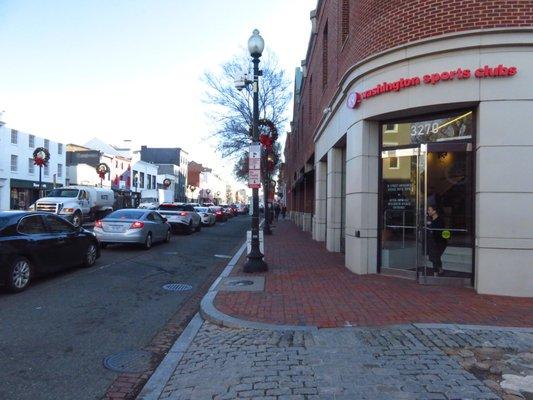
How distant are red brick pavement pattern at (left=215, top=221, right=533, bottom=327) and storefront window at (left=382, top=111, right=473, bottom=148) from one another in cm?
282

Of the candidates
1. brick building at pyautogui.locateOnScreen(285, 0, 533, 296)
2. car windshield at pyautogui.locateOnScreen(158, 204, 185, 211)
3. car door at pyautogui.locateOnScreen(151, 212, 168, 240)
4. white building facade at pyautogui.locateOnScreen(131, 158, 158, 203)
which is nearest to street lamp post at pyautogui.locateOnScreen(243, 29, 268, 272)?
brick building at pyautogui.locateOnScreen(285, 0, 533, 296)

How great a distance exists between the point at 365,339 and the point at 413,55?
5704 mm

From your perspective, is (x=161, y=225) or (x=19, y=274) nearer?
(x=19, y=274)

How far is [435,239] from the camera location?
30.2ft

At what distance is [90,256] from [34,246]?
2.64 metres

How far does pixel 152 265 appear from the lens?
12.6 m

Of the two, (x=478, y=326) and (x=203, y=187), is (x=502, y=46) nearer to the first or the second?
(x=478, y=326)

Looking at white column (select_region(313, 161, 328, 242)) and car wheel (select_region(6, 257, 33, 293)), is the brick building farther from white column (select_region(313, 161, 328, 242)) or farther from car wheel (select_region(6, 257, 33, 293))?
white column (select_region(313, 161, 328, 242))

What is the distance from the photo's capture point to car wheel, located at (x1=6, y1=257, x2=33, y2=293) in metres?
8.37

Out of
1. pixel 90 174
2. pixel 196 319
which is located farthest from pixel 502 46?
pixel 90 174

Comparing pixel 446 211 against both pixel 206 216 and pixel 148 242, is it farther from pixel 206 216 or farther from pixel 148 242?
pixel 206 216

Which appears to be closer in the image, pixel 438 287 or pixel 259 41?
pixel 438 287

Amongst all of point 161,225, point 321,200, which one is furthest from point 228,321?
point 321,200

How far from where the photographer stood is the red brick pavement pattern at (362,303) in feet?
21.4
